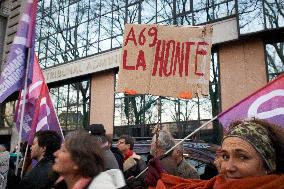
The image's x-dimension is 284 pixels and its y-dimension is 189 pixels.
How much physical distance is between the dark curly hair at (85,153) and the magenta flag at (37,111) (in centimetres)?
220

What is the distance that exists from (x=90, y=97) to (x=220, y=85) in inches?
253

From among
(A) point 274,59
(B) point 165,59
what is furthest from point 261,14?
(B) point 165,59

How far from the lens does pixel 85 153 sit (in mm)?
2547

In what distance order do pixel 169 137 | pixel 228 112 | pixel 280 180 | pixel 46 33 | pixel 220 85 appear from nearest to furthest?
1. pixel 280 180
2. pixel 228 112
3. pixel 169 137
4. pixel 220 85
5. pixel 46 33

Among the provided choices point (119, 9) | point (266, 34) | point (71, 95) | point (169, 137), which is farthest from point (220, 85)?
point (169, 137)

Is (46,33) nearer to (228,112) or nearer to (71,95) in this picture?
(71,95)

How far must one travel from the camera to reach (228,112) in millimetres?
3299

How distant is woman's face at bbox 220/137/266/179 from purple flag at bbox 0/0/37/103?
3.51m

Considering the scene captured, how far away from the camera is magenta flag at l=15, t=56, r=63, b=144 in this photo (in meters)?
4.80

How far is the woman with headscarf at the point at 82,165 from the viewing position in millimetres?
2377

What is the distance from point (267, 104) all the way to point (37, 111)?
10.0 feet

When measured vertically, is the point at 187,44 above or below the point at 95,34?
below

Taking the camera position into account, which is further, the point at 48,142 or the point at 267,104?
the point at 48,142

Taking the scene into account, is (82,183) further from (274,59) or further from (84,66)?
(84,66)
